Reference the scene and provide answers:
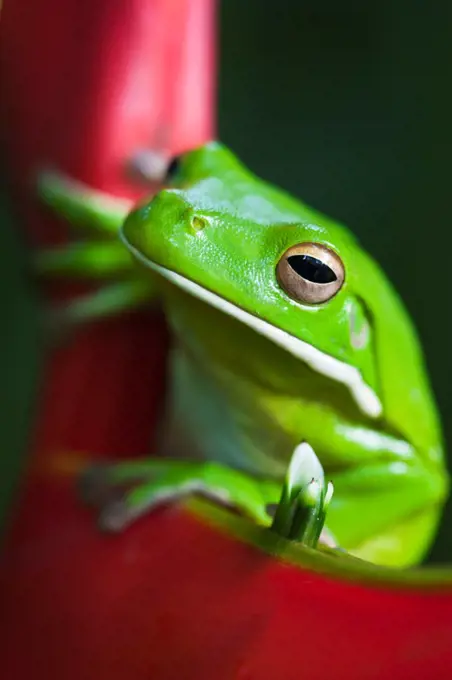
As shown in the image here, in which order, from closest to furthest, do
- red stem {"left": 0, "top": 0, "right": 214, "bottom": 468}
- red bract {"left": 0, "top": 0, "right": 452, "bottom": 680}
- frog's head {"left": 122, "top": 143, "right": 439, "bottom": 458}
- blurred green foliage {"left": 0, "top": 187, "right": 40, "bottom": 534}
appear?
red bract {"left": 0, "top": 0, "right": 452, "bottom": 680}
frog's head {"left": 122, "top": 143, "right": 439, "bottom": 458}
red stem {"left": 0, "top": 0, "right": 214, "bottom": 468}
blurred green foliage {"left": 0, "top": 187, "right": 40, "bottom": 534}

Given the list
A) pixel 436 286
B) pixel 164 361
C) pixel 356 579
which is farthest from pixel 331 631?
pixel 436 286

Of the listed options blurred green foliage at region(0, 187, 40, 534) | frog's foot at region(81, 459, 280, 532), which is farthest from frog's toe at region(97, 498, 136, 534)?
blurred green foliage at region(0, 187, 40, 534)

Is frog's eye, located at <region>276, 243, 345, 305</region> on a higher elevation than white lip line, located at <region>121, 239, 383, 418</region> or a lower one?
higher

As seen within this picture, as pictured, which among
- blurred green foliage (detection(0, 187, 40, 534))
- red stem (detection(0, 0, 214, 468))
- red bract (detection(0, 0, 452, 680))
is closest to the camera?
red bract (detection(0, 0, 452, 680))

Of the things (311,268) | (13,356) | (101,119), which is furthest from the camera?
(13,356)

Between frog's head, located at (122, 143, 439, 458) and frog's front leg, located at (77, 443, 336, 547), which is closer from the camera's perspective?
frog's front leg, located at (77, 443, 336, 547)

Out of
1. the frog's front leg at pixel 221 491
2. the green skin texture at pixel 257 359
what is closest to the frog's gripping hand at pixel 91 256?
the green skin texture at pixel 257 359

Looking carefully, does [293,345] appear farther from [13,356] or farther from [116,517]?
[13,356]

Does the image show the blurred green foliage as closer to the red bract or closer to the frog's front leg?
the red bract

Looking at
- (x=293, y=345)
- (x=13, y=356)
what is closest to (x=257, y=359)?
(x=293, y=345)
